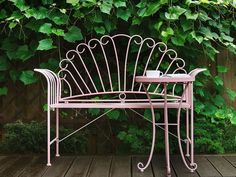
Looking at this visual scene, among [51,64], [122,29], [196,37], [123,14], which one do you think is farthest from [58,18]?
[196,37]

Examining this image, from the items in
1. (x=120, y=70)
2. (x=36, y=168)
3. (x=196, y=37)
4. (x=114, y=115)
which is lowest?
(x=36, y=168)

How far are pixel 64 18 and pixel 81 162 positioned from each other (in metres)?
1.21

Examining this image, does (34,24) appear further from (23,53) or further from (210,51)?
(210,51)

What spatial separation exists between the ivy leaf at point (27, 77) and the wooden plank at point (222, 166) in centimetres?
165

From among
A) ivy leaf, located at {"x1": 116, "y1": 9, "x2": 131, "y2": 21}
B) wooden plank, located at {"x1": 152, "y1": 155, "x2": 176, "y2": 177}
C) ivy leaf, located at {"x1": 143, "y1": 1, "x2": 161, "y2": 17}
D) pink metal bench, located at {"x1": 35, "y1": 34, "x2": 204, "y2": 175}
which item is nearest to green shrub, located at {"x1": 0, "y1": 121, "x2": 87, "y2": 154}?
pink metal bench, located at {"x1": 35, "y1": 34, "x2": 204, "y2": 175}

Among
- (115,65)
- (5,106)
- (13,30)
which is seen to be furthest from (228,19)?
(5,106)

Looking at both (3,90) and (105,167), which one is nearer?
(105,167)

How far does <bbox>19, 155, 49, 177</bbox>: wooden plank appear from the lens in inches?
112

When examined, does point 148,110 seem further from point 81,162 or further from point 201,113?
point 81,162

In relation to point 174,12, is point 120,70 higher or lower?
lower

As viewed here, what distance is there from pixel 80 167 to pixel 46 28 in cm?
118

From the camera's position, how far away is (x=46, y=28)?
3.46m

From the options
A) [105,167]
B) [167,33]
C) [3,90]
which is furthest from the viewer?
[3,90]

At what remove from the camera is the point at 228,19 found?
374 cm
